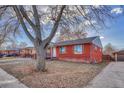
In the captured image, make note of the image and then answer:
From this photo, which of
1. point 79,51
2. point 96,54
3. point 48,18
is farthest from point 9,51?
point 48,18

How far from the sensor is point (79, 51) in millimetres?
13789

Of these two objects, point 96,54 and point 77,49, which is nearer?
point 77,49

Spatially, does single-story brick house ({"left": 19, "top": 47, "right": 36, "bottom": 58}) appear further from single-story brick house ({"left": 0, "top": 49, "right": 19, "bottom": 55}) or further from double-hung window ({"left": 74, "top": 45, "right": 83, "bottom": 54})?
double-hung window ({"left": 74, "top": 45, "right": 83, "bottom": 54})

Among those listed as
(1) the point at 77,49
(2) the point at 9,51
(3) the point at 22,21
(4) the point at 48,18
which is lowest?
(2) the point at 9,51

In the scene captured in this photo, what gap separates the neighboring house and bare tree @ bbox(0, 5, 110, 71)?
4261mm

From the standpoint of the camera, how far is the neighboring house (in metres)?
12.9

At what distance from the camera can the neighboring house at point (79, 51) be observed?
1288cm

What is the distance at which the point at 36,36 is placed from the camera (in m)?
7.82

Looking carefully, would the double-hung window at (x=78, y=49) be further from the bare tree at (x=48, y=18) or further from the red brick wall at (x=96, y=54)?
the bare tree at (x=48, y=18)

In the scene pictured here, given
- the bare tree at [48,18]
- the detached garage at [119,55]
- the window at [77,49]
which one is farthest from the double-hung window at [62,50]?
the bare tree at [48,18]

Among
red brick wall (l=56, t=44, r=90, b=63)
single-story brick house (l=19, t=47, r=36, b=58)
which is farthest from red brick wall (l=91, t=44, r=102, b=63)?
single-story brick house (l=19, t=47, r=36, b=58)

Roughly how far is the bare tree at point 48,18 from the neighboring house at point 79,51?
4.26 meters

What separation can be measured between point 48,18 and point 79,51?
19.9ft

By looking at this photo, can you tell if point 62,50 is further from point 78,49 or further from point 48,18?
point 48,18
